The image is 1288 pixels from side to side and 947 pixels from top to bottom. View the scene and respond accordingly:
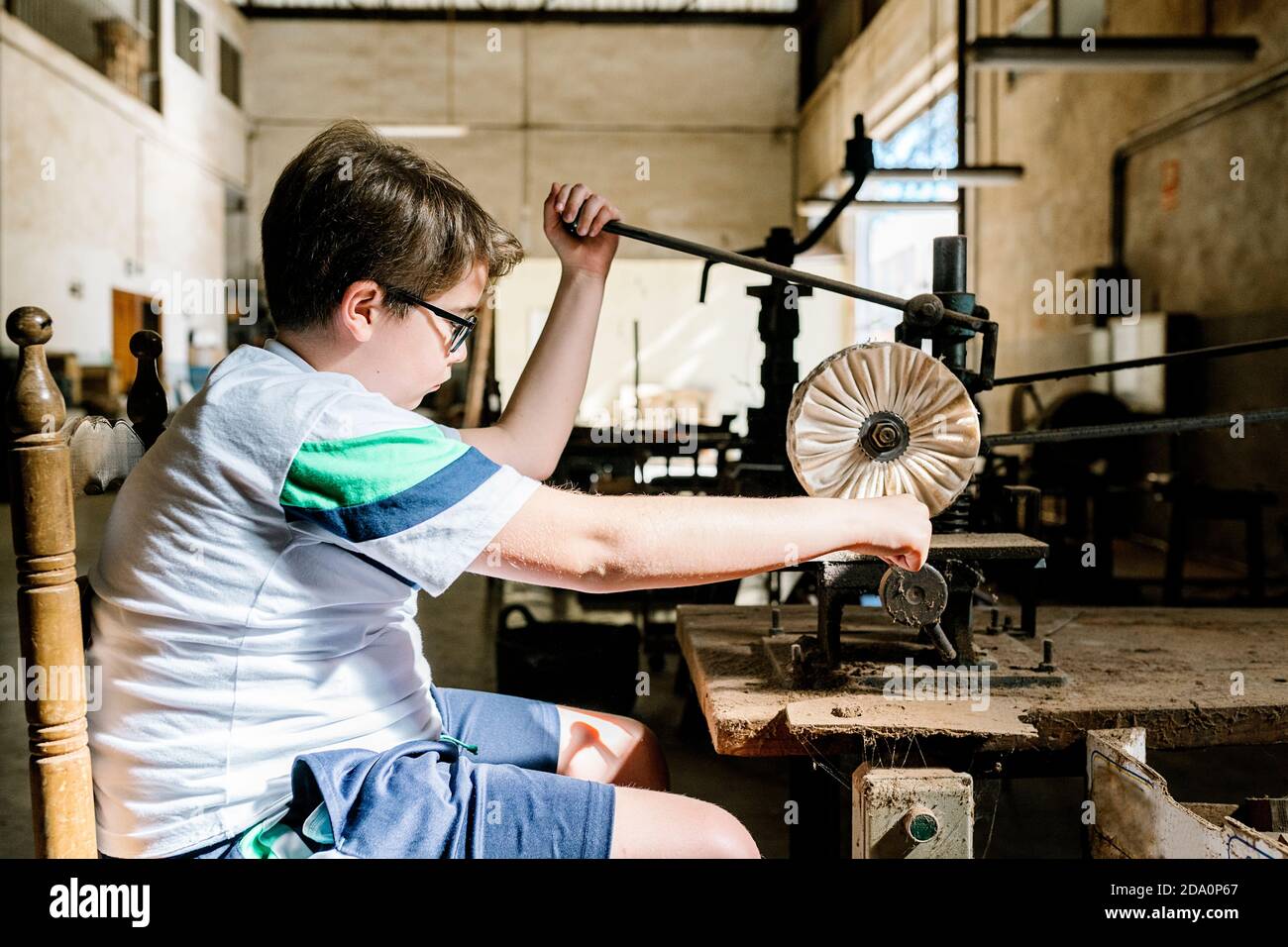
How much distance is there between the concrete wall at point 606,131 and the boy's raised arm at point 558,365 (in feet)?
37.3

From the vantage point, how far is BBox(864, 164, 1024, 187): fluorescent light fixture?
560 centimetres

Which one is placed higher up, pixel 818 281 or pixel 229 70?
pixel 229 70

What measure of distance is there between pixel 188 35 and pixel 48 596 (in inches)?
487

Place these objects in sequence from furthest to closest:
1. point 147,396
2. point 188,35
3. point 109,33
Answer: point 188,35 → point 109,33 → point 147,396

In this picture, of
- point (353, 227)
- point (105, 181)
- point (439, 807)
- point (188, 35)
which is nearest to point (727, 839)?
point (439, 807)

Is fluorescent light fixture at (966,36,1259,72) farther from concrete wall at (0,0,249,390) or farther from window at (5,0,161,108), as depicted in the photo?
window at (5,0,161,108)

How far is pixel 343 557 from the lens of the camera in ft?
3.39

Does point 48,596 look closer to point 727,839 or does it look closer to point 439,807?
point 439,807

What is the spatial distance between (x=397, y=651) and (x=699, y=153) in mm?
13067

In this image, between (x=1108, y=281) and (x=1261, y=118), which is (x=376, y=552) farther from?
(x=1108, y=281)

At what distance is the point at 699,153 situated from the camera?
13484mm

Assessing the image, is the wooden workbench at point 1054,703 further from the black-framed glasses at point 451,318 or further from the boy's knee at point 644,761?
the black-framed glasses at point 451,318

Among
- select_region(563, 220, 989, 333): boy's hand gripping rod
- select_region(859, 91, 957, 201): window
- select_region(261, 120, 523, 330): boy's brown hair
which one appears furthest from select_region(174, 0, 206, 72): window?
select_region(261, 120, 523, 330): boy's brown hair
